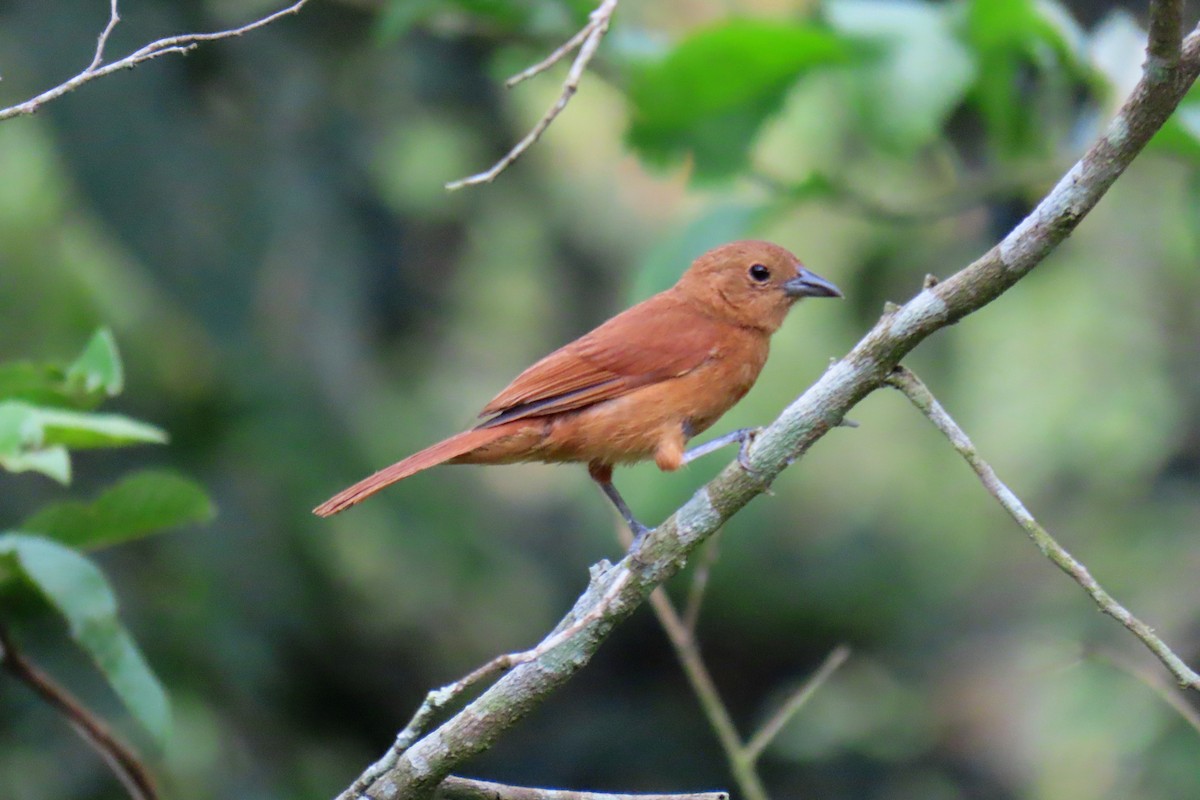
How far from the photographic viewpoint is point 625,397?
3900 millimetres

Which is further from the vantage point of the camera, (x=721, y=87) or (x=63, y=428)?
(x=721, y=87)

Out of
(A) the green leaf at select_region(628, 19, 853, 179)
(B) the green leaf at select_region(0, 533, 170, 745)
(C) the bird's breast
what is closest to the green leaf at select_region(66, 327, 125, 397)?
(B) the green leaf at select_region(0, 533, 170, 745)

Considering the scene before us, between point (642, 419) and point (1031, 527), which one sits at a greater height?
point (642, 419)

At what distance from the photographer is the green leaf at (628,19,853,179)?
12.6 feet

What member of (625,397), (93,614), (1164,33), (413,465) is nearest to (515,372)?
(625,397)

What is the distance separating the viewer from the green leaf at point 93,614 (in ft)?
9.20

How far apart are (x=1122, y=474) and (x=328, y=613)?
10.5 feet

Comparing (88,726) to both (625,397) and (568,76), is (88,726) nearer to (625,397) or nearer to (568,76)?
(625,397)

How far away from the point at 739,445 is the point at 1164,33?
173 cm

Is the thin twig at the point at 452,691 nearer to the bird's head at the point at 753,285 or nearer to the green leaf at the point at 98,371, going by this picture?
the green leaf at the point at 98,371

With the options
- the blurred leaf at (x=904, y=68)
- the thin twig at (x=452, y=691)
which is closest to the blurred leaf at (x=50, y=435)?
the thin twig at (x=452, y=691)

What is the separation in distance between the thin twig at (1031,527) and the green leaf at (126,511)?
5.54 ft

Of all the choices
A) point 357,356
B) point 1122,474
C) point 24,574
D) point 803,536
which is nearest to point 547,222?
point 357,356

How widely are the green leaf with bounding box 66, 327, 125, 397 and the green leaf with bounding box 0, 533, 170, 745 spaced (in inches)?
14.0
